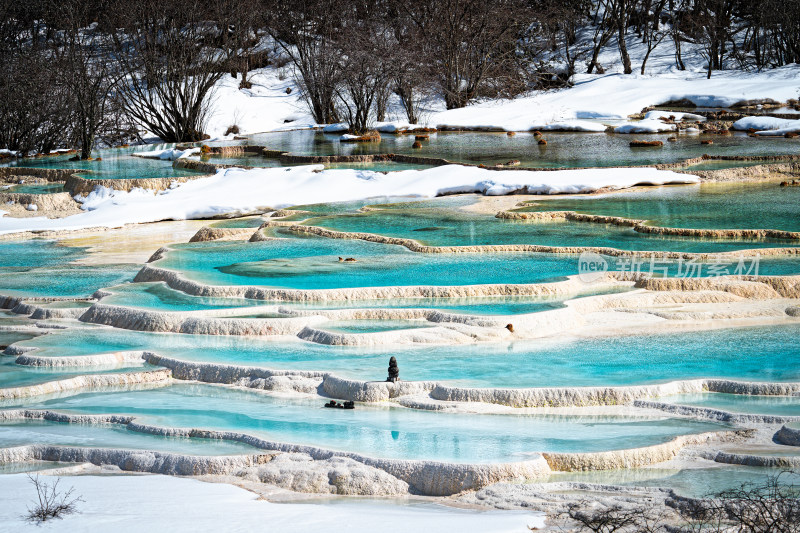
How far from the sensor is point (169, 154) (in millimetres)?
20359

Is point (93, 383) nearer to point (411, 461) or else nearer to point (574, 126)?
point (411, 461)

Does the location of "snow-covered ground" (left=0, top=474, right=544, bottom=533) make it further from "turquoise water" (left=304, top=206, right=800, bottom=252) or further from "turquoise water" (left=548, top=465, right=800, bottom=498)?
"turquoise water" (left=304, top=206, right=800, bottom=252)

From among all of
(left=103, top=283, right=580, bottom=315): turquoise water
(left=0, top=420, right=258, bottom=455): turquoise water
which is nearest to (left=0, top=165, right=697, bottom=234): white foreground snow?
(left=103, top=283, right=580, bottom=315): turquoise water

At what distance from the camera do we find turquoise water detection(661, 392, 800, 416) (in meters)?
6.07

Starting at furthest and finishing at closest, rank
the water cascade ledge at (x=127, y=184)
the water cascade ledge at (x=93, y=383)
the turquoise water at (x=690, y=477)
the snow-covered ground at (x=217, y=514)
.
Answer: the water cascade ledge at (x=127, y=184) → the water cascade ledge at (x=93, y=383) → the turquoise water at (x=690, y=477) → the snow-covered ground at (x=217, y=514)

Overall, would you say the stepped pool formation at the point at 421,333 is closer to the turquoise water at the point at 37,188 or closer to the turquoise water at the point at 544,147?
the turquoise water at the point at 37,188

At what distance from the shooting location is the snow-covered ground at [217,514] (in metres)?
3.91

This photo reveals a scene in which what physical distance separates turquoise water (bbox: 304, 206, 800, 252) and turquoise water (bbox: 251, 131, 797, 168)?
14.1 feet

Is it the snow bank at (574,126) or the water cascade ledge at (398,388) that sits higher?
the snow bank at (574,126)

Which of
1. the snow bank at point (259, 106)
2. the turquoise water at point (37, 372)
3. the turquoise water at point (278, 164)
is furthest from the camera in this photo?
the snow bank at point (259, 106)

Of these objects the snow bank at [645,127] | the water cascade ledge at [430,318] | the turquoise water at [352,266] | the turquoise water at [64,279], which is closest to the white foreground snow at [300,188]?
the turquoise water at [64,279]

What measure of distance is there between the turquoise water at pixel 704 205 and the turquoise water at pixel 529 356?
3890mm

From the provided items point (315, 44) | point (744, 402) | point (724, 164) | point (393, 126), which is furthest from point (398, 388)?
point (315, 44)

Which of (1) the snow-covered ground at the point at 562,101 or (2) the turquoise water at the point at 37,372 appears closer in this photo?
(2) the turquoise water at the point at 37,372
